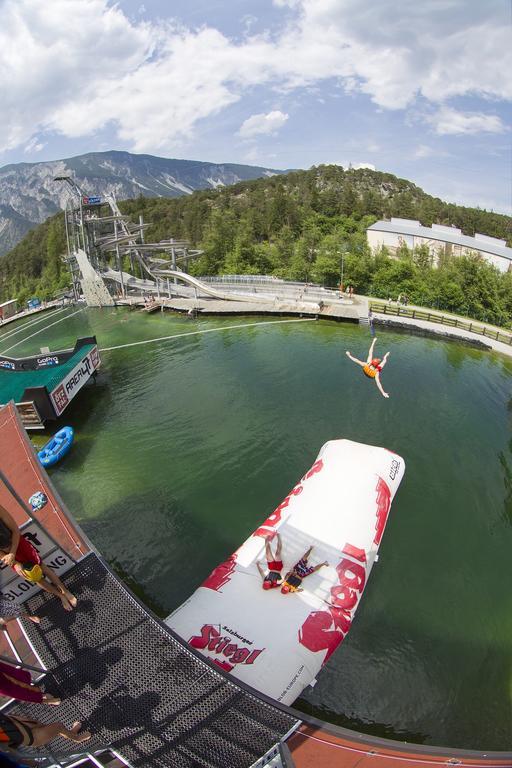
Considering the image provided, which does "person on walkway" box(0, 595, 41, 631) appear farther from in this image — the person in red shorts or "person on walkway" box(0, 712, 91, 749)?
the person in red shorts

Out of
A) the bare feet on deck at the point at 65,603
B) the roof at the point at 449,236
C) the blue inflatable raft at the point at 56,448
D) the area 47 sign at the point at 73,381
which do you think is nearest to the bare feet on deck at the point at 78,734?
the bare feet on deck at the point at 65,603

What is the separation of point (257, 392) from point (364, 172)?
403 feet

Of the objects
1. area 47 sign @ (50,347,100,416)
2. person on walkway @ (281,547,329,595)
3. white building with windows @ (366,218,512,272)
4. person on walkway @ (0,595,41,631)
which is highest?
white building with windows @ (366,218,512,272)

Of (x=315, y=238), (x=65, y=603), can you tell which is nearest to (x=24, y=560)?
(x=65, y=603)

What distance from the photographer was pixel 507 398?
92.3ft

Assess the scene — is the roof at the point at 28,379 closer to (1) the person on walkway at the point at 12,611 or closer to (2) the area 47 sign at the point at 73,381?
(2) the area 47 sign at the point at 73,381

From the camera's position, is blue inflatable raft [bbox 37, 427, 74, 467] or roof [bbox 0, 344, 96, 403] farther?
roof [bbox 0, 344, 96, 403]

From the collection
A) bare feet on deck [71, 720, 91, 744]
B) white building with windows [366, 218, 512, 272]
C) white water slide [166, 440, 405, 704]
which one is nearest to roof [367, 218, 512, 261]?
white building with windows [366, 218, 512, 272]

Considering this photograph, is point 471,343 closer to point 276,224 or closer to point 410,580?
point 410,580

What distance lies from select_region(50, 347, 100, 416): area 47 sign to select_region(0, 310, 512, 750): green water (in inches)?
58.4

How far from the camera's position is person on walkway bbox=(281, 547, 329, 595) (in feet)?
37.5

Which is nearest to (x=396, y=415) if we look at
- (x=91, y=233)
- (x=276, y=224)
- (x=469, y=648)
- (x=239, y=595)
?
(x=469, y=648)

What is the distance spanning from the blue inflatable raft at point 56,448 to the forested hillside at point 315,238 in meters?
42.9

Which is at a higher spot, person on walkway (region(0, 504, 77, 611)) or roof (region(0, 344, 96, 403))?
person on walkway (region(0, 504, 77, 611))
